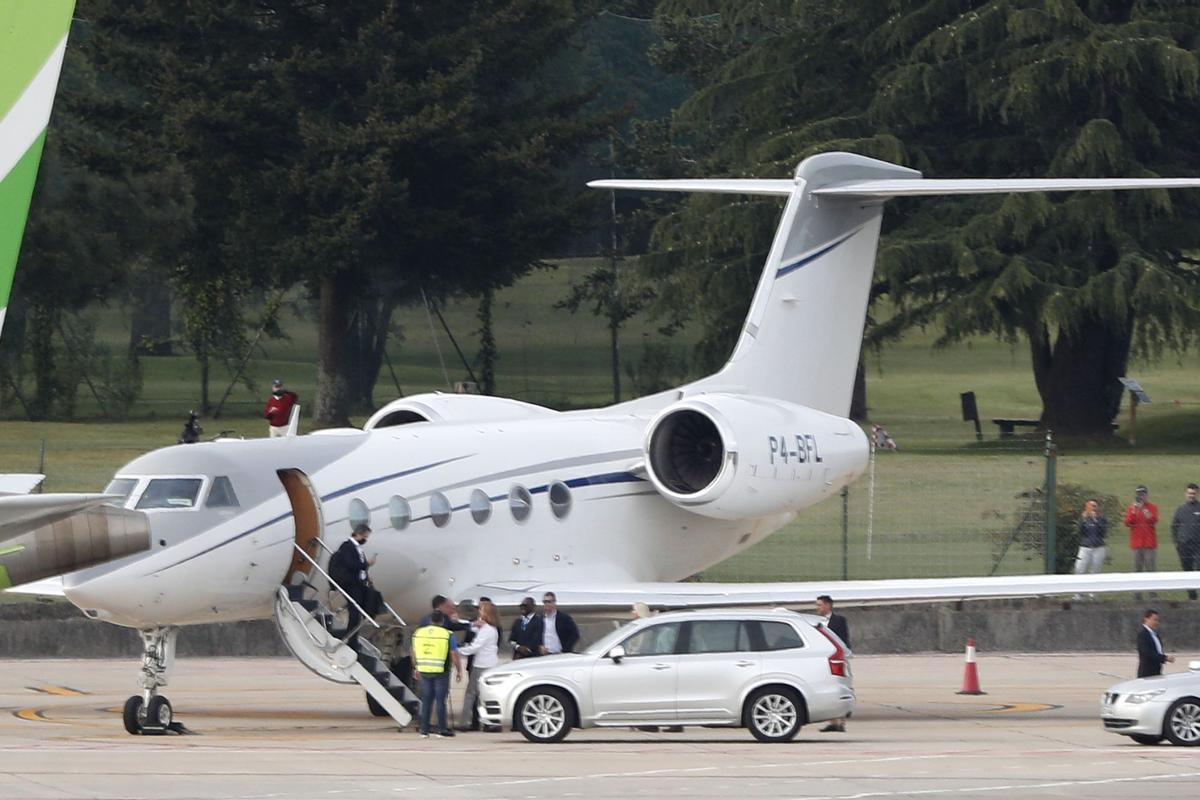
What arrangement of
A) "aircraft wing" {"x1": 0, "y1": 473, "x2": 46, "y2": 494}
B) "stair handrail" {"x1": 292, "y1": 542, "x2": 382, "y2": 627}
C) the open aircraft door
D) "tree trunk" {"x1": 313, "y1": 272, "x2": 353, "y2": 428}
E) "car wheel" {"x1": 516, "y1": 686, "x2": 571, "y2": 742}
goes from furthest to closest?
"tree trunk" {"x1": 313, "y1": 272, "x2": 353, "y2": 428}
the open aircraft door
"stair handrail" {"x1": 292, "y1": 542, "x2": 382, "y2": 627}
"car wheel" {"x1": 516, "y1": 686, "x2": 571, "y2": 742}
"aircraft wing" {"x1": 0, "y1": 473, "x2": 46, "y2": 494}

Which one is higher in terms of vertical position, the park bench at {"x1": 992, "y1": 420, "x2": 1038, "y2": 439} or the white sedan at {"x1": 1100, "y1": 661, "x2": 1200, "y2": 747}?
the park bench at {"x1": 992, "y1": 420, "x2": 1038, "y2": 439}

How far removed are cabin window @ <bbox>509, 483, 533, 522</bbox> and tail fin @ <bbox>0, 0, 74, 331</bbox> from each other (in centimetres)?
1356

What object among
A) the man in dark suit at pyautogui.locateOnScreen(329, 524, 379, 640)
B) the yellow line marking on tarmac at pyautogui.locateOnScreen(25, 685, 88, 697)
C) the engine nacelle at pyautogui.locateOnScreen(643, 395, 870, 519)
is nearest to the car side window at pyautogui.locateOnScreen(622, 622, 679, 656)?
the man in dark suit at pyautogui.locateOnScreen(329, 524, 379, 640)

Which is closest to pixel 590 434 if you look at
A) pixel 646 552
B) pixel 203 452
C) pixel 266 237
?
pixel 646 552

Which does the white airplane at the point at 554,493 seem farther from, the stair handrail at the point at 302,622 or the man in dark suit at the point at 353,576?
the man in dark suit at the point at 353,576

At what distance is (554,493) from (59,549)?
13.1 meters

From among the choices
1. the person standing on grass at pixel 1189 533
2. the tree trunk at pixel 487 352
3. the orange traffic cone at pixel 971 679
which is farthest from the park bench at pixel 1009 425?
the orange traffic cone at pixel 971 679

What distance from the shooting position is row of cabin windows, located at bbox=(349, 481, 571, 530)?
64.6 feet

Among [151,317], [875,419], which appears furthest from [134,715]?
[151,317]

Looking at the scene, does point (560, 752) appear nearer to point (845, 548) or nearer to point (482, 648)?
point (482, 648)

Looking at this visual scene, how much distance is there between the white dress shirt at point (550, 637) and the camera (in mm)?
19672

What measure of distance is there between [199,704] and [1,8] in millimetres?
14356

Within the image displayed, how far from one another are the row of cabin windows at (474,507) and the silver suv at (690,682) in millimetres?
2702

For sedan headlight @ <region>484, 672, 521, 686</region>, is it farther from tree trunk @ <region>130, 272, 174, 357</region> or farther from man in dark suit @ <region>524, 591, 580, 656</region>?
tree trunk @ <region>130, 272, 174, 357</region>
